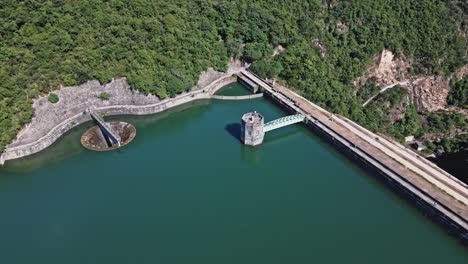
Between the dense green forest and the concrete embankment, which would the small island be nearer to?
the concrete embankment

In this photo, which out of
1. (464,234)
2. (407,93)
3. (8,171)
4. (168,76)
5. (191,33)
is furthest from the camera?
(407,93)

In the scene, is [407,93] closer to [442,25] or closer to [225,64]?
[442,25]

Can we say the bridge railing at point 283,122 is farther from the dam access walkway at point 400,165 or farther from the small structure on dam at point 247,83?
the small structure on dam at point 247,83

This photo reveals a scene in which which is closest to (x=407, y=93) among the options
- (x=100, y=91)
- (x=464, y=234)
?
(x=464, y=234)

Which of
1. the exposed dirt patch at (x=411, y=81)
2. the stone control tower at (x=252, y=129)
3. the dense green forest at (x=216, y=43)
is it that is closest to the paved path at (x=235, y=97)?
the dense green forest at (x=216, y=43)

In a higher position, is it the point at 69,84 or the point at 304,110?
the point at 69,84

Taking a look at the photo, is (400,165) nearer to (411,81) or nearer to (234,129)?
(234,129)

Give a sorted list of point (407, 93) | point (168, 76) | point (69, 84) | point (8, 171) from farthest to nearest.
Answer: point (407, 93), point (168, 76), point (69, 84), point (8, 171)
